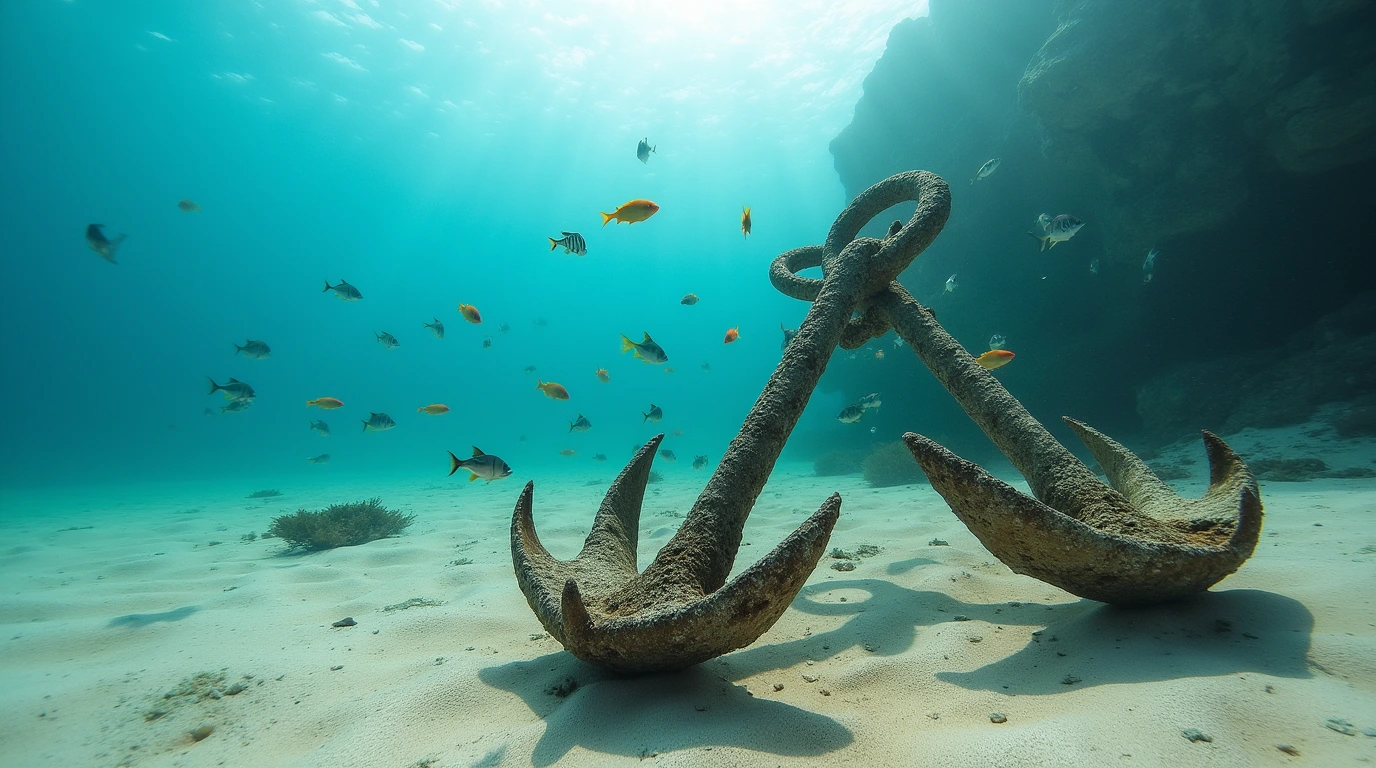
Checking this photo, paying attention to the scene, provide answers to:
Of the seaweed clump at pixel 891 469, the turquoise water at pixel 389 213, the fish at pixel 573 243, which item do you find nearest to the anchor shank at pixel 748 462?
the fish at pixel 573 243

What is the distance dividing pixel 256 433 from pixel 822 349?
11255 cm

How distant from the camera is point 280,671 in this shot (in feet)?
8.58

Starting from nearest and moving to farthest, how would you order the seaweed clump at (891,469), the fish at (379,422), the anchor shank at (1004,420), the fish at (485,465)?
1. the anchor shank at (1004,420)
2. the fish at (485,465)
3. the fish at (379,422)
4. the seaweed clump at (891,469)

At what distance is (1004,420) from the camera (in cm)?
288

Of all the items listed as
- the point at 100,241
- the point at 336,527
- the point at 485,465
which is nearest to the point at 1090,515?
the point at 485,465

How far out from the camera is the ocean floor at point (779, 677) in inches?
59.7

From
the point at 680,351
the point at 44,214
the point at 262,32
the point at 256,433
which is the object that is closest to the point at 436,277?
the point at 256,433

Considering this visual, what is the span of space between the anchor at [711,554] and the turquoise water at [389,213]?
641 inches

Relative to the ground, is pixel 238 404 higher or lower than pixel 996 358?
higher

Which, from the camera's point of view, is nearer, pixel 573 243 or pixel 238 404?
pixel 573 243

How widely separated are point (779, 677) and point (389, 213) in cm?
9446

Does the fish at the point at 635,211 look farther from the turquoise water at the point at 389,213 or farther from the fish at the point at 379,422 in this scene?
the turquoise water at the point at 389,213

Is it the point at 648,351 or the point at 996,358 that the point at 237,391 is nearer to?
the point at 648,351

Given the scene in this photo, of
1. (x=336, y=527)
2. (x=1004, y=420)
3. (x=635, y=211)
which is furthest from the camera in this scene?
(x=336, y=527)
